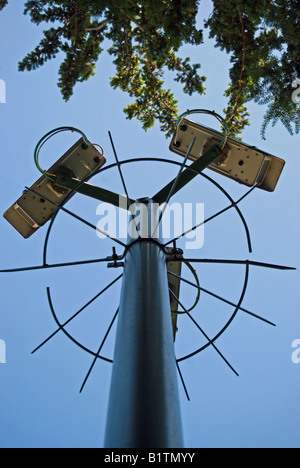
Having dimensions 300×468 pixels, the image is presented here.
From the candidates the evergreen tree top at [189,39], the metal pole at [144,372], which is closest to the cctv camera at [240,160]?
the evergreen tree top at [189,39]

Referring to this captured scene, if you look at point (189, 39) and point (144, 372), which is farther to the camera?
point (189, 39)

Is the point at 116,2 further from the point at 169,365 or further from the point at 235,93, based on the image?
the point at 169,365

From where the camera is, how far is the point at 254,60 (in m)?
5.63

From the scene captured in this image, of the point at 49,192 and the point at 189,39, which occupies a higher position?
the point at 189,39

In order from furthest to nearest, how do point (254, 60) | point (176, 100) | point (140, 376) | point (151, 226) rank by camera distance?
1. point (176, 100)
2. point (254, 60)
3. point (151, 226)
4. point (140, 376)

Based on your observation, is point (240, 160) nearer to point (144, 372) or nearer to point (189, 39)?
point (189, 39)

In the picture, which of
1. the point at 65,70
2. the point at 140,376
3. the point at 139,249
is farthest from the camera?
the point at 65,70

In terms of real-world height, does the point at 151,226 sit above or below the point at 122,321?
above

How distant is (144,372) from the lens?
2.54 metres

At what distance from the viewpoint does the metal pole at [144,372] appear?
2236 millimetres

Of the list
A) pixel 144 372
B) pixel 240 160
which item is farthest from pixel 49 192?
pixel 144 372

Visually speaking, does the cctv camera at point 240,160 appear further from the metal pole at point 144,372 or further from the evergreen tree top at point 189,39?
the metal pole at point 144,372
